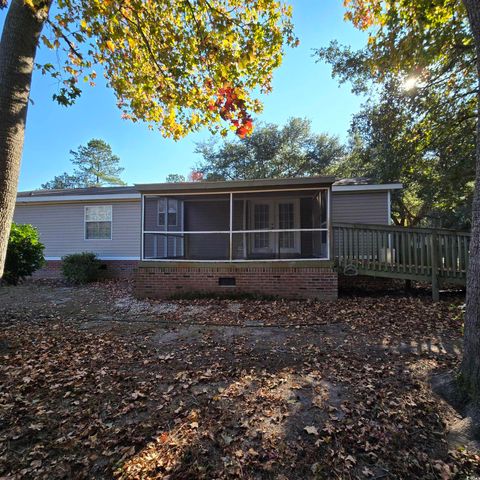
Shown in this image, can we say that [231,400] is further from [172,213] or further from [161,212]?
[161,212]

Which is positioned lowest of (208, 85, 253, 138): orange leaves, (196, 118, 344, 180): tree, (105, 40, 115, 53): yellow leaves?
(208, 85, 253, 138): orange leaves

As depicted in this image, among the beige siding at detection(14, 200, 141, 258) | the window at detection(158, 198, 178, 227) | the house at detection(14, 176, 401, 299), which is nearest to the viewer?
the house at detection(14, 176, 401, 299)

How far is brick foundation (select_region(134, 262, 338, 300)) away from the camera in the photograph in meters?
7.88

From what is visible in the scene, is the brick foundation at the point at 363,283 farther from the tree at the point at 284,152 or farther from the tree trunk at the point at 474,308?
the tree at the point at 284,152

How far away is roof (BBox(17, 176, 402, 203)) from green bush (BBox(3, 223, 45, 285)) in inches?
127

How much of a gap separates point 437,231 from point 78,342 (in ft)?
25.7

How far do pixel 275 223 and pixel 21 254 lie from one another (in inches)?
310

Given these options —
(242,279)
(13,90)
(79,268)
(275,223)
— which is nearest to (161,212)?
(79,268)

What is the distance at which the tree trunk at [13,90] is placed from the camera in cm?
403

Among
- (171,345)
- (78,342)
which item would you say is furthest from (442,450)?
(78,342)

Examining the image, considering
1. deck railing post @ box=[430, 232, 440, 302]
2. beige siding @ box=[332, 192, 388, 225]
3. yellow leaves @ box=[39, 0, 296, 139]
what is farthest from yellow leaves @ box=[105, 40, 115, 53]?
deck railing post @ box=[430, 232, 440, 302]

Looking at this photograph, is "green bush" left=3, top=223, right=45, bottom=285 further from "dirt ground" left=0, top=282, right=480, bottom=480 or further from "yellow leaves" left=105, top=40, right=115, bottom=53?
"yellow leaves" left=105, top=40, right=115, bottom=53

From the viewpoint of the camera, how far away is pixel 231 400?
10.6 feet

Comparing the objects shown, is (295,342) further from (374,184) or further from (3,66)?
(374,184)
